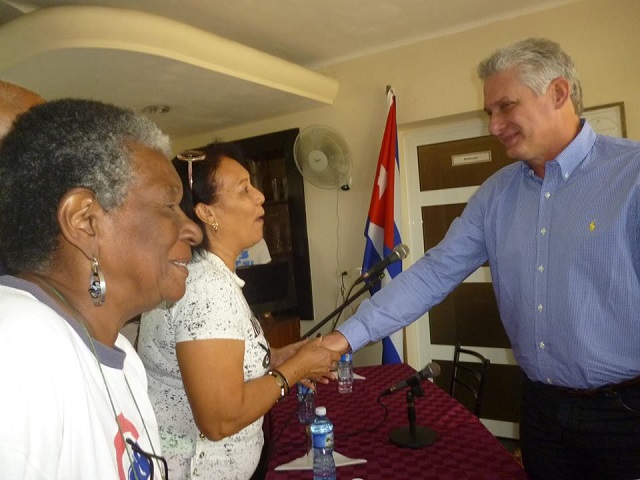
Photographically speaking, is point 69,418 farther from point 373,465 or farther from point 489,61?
point 489,61

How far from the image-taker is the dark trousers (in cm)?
139

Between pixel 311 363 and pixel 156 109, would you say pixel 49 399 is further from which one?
pixel 156 109

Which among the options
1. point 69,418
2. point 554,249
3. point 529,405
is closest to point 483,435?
point 529,405

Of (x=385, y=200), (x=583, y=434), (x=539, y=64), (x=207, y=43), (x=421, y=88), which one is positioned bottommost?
(x=583, y=434)

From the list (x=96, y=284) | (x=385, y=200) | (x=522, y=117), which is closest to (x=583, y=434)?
(x=522, y=117)

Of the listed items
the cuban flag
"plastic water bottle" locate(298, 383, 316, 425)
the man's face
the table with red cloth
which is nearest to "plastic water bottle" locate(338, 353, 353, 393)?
the table with red cloth

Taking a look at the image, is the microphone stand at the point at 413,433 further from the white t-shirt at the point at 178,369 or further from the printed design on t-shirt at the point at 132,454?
the printed design on t-shirt at the point at 132,454

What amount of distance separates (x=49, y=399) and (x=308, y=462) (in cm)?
115

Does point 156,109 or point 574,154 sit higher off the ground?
point 156,109

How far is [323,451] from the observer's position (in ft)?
5.00

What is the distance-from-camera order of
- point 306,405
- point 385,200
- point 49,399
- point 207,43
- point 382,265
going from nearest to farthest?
point 49,399 → point 382,265 → point 306,405 → point 207,43 → point 385,200

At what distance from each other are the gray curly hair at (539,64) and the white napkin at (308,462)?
138cm

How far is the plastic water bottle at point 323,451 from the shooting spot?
148cm

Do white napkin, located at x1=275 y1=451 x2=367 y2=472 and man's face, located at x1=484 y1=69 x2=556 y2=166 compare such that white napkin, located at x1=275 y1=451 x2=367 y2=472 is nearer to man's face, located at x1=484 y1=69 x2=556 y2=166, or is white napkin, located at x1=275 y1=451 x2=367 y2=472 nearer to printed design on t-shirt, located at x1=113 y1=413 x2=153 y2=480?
printed design on t-shirt, located at x1=113 y1=413 x2=153 y2=480
